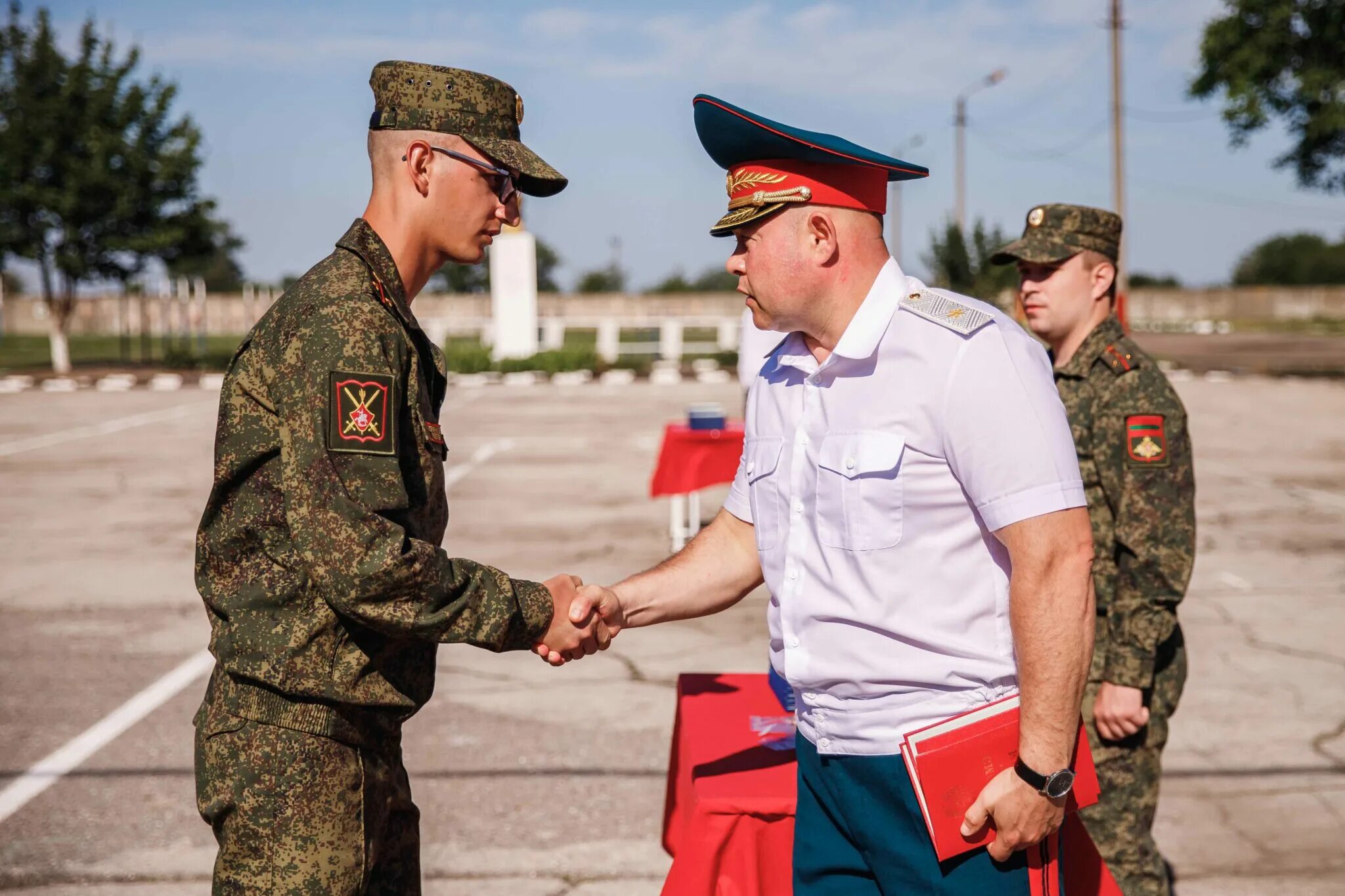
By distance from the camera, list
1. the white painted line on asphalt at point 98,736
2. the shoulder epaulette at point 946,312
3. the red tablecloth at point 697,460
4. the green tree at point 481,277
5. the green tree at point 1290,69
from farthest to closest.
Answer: the green tree at point 481,277 → the green tree at point 1290,69 → the red tablecloth at point 697,460 → the white painted line on asphalt at point 98,736 → the shoulder epaulette at point 946,312

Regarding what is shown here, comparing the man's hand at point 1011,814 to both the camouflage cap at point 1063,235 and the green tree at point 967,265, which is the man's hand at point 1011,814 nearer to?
the camouflage cap at point 1063,235

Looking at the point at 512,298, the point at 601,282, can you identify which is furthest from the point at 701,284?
the point at 512,298

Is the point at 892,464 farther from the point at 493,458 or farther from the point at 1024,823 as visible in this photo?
the point at 493,458

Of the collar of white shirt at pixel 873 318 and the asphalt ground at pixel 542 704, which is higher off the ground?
the collar of white shirt at pixel 873 318

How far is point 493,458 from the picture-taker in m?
14.8

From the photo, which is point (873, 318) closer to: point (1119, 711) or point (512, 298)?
point (1119, 711)

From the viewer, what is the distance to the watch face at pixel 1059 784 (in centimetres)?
203

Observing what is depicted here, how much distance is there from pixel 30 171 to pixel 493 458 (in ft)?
73.4

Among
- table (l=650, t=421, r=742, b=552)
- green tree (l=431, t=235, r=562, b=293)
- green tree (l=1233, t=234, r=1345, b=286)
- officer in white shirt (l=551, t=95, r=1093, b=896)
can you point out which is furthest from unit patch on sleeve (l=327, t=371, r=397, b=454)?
green tree (l=1233, t=234, r=1345, b=286)

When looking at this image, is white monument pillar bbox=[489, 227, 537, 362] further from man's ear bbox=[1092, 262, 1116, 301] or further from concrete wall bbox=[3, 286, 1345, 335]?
man's ear bbox=[1092, 262, 1116, 301]

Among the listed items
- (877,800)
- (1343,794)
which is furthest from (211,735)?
(1343,794)

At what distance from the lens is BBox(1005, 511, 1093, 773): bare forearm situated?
1.99 metres

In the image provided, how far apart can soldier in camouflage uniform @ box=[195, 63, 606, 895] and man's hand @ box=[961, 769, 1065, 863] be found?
91 centimetres

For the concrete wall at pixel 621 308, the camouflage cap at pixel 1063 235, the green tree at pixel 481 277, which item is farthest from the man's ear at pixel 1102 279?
the green tree at pixel 481 277
